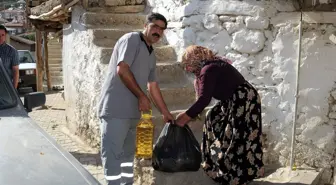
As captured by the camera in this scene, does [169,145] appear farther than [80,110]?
No

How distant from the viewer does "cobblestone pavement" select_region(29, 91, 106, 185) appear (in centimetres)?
552

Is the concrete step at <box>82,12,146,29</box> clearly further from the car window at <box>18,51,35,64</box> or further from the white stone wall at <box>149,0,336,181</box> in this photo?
the car window at <box>18,51,35,64</box>

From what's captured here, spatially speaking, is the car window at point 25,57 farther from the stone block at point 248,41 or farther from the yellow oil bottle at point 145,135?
the yellow oil bottle at point 145,135

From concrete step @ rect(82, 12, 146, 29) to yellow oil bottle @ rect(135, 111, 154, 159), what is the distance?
10.1 ft

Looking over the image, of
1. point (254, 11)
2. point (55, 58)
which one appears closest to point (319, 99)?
point (254, 11)

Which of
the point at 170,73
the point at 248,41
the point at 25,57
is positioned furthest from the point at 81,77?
the point at 25,57

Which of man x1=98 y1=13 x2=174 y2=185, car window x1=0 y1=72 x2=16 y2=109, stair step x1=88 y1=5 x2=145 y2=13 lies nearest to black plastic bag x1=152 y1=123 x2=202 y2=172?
man x1=98 y1=13 x2=174 y2=185

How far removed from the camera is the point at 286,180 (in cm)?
441

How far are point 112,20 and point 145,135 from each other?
3414 mm

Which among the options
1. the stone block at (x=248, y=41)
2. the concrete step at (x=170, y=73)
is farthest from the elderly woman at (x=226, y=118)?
the concrete step at (x=170, y=73)

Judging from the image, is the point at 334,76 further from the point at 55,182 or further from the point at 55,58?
the point at 55,58

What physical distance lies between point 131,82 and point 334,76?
2.16m

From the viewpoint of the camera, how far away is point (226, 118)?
4.03 meters

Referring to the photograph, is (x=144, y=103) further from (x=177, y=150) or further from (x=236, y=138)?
(x=236, y=138)
